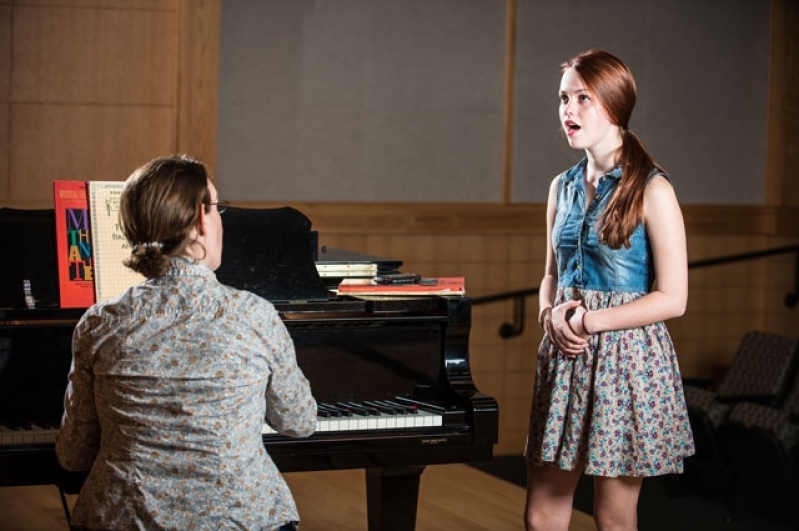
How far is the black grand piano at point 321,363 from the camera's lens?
125 inches

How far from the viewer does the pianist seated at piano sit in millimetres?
2236

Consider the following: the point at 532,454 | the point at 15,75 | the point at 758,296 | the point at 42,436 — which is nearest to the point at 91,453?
the point at 42,436

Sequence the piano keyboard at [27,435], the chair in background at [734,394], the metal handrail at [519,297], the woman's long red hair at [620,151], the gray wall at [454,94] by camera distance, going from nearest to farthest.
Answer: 1. the woman's long red hair at [620,151]
2. the piano keyboard at [27,435]
3. the chair in background at [734,394]
4. the gray wall at [454,94]
5. the metal handrail at [519,297]

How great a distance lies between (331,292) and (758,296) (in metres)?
4.54

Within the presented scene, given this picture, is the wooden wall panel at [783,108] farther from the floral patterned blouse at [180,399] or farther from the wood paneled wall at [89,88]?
the floral patterned blouse at [180,399]

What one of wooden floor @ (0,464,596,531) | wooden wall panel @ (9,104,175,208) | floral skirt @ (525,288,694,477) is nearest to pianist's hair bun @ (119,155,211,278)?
floral skirt @ (525,288,694,477)

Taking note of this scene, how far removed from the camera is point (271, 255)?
129 inches

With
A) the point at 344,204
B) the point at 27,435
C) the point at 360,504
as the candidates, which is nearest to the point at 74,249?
Result: the point at 27,435

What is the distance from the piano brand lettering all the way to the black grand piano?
8 cm

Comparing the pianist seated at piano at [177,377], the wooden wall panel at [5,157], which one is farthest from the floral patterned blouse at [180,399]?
the wooden wall panel at [5,157]

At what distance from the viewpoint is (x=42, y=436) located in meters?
3.06

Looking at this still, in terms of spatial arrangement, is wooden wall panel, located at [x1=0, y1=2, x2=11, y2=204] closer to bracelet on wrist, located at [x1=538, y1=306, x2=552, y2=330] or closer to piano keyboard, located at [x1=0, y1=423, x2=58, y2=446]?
piano keyboard, located at [x1=0, y1=423, x2=58, y2=446]

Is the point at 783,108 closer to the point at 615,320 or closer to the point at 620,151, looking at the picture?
the point at 620,151

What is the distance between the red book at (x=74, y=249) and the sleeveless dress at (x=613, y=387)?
3.86 ft
